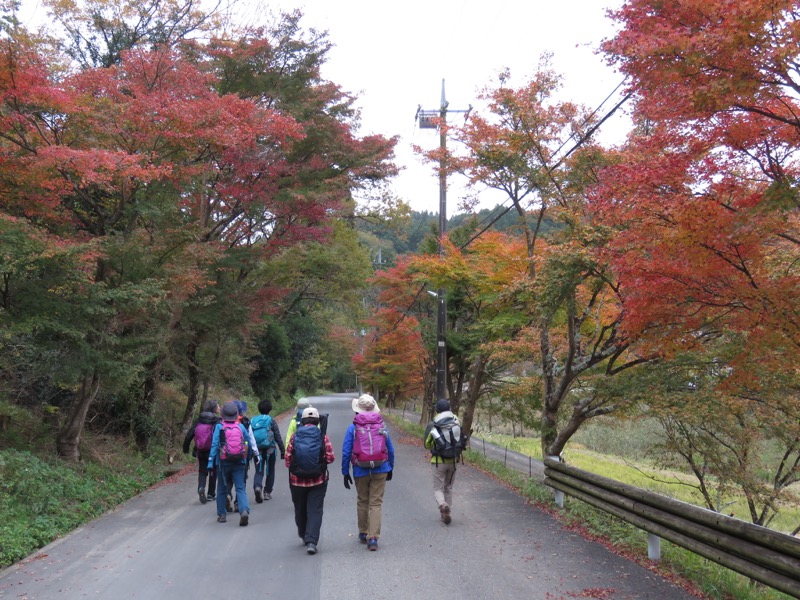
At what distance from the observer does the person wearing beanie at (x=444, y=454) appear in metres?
7.79

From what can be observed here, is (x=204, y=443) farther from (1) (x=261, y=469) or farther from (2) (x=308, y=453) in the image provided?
(2) (x=308, y=453)

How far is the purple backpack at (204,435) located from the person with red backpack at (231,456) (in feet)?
5.01

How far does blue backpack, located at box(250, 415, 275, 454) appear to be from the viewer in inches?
370

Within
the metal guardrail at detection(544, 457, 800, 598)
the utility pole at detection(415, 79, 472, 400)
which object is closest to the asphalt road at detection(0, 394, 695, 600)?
the metal guardrail at detection(544, 457, 800, 598)

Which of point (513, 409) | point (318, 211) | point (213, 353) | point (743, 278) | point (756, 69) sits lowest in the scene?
point (513, 409)

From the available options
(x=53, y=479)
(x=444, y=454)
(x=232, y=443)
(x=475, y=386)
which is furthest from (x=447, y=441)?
(x=475, y=386)

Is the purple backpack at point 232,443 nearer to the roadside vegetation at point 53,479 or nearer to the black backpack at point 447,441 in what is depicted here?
the roadside vegetation at point 53,479

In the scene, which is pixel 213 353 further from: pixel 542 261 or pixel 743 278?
pixel 743 278

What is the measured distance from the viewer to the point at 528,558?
614 cm

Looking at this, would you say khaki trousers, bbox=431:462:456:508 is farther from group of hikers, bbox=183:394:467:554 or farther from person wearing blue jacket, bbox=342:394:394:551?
person wearing blue jacket, bbox=342:394:394:551

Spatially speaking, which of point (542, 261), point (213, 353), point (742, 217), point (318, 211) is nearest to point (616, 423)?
point (542, 261)

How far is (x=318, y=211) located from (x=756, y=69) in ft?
42.7

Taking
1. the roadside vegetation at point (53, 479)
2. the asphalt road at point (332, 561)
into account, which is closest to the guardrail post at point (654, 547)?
the asphalt road at point (332, 561)

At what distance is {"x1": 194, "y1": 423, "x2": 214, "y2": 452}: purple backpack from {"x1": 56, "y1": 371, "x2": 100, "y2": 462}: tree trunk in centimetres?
256
